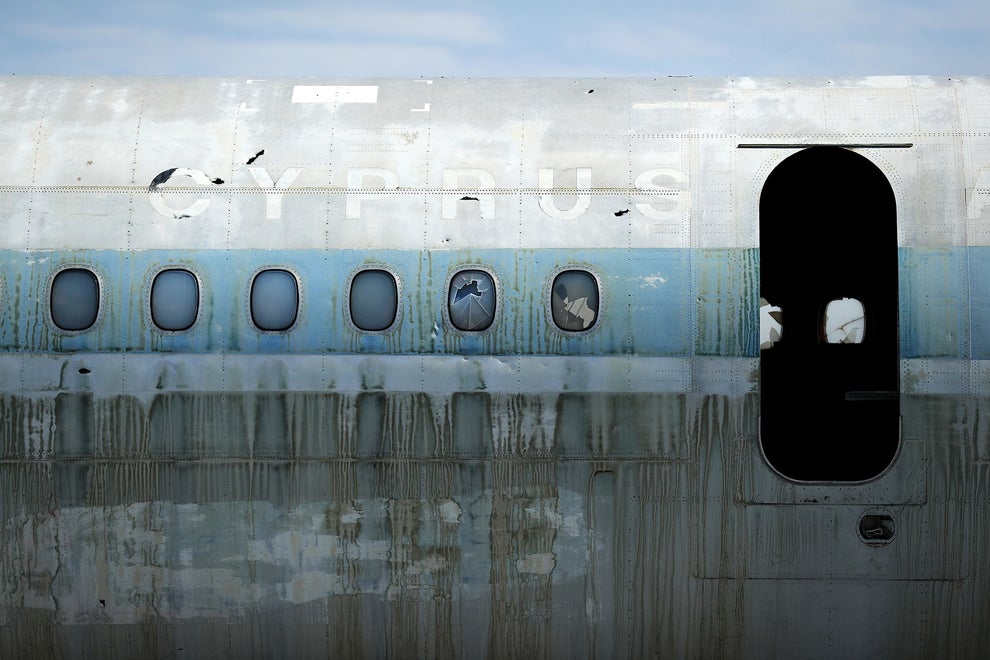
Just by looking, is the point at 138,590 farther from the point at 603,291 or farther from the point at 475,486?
the point at 603,291

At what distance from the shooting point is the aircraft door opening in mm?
11656

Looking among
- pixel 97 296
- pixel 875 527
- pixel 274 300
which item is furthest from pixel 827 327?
pixel 97 296

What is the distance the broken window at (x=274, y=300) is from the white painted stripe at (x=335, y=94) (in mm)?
1634

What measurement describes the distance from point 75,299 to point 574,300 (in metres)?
4.04

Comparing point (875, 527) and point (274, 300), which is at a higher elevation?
point (274, 300)

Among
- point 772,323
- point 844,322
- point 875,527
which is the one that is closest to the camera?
point 875,527

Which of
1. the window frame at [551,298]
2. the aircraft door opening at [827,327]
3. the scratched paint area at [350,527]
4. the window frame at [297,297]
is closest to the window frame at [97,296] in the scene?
the scratched paint area at [350,527]

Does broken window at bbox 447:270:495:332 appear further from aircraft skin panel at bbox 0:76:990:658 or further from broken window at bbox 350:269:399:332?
broken window at bbox 350:269:399:332

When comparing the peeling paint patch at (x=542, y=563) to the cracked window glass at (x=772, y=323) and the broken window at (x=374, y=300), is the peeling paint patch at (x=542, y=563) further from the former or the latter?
the cracked window glass at (x=772, y=323)

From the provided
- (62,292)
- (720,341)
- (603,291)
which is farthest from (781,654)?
(62,292)

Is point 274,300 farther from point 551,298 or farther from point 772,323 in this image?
point 772,323

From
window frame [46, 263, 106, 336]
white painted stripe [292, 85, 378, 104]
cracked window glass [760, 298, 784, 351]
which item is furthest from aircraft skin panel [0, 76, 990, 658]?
cracked window glass [760, 298, 784, 351]

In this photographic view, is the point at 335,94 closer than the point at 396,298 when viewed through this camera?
No

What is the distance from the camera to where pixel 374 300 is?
8.05m
